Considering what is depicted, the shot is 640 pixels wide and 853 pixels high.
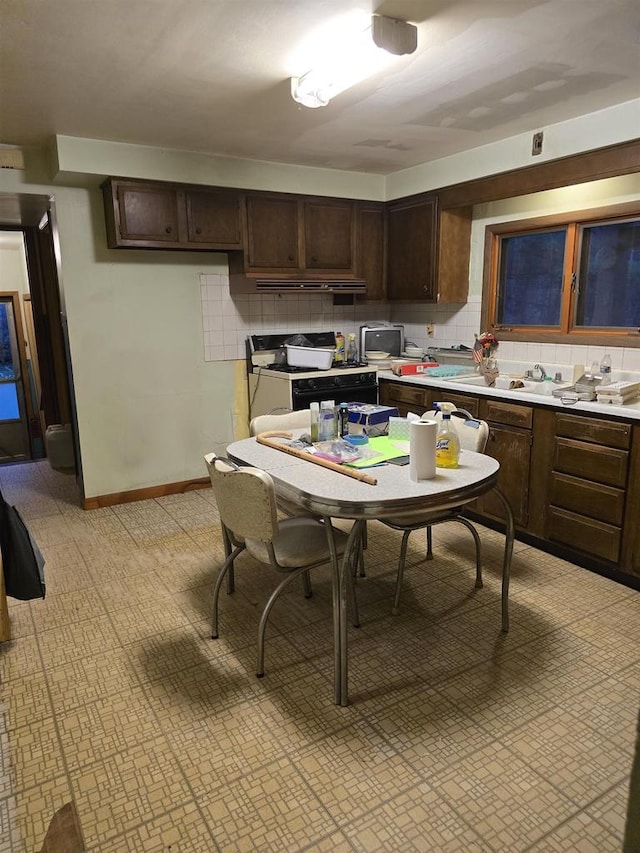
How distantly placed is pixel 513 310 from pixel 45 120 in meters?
3.19

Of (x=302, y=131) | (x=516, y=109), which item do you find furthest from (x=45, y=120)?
(x=516, y=109)

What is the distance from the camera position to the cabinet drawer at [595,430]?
2.74 m

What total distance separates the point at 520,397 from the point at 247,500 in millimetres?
1917

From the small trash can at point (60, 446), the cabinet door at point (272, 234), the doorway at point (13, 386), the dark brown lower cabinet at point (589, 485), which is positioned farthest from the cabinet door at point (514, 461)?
the doorway at point (13, 386)

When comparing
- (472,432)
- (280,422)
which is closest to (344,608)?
(472,432)

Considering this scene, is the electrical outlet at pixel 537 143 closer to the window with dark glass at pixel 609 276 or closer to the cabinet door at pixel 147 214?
the window with dark glass at pixel 609 276

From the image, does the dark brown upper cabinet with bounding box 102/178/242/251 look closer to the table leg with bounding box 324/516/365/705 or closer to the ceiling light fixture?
the ceiling light fixture

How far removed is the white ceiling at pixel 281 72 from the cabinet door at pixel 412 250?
680 mm

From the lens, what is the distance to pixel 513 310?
4059 mm

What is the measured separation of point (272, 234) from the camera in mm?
4180

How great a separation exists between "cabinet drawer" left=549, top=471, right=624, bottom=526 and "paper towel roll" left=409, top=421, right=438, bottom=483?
4.23 feet

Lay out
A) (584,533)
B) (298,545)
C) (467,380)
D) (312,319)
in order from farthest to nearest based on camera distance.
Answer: (312,319) → (467,380) → (584,533) → (298,545)

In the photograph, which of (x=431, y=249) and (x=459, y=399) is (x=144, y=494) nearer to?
(x=459, y=399)

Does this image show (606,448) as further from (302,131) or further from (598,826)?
(302,131)
